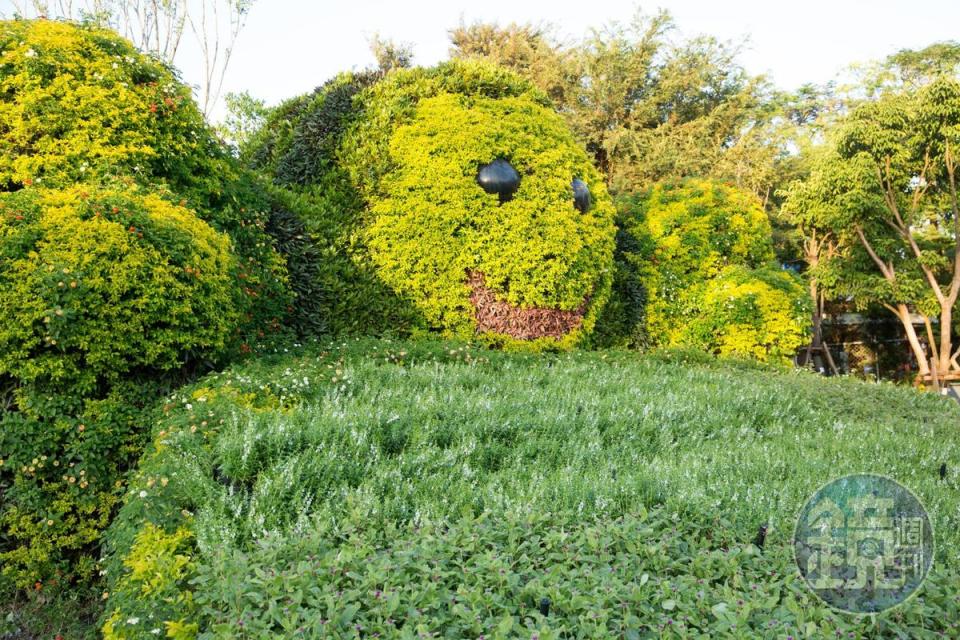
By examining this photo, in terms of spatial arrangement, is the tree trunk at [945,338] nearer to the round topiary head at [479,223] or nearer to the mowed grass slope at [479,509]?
the round topiary head at [479,223]

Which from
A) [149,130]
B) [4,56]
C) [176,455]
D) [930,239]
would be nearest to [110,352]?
[176,455]

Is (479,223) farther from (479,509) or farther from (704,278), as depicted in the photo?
(479,509)


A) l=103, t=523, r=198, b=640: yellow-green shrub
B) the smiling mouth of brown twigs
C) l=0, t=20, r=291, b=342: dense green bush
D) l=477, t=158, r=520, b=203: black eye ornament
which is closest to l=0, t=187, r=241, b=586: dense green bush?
l=0, t=20, r=291, b=342: dense green bush

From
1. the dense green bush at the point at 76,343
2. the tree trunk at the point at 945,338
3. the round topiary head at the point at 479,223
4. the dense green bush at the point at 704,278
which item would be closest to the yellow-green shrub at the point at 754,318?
the dense green bush at the point at 704,278

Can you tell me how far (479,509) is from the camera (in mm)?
3260

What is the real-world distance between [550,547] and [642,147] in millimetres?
19601

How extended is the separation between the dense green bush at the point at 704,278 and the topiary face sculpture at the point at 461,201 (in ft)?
7.33

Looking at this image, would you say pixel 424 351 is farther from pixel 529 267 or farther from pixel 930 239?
pixel 930 239

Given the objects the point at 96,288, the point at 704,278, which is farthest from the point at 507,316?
the point at 96,288

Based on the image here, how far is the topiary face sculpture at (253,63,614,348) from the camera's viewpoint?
770cm

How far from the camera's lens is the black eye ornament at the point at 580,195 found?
27.3ft

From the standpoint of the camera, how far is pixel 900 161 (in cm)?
1591

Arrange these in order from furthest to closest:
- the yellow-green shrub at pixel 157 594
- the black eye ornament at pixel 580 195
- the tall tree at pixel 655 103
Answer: the tall tree at pixel 655 103 → the black eye ornament at pixel 580 195 → the yellow-green shrub at pixel 157 594

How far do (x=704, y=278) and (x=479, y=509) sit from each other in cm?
831
